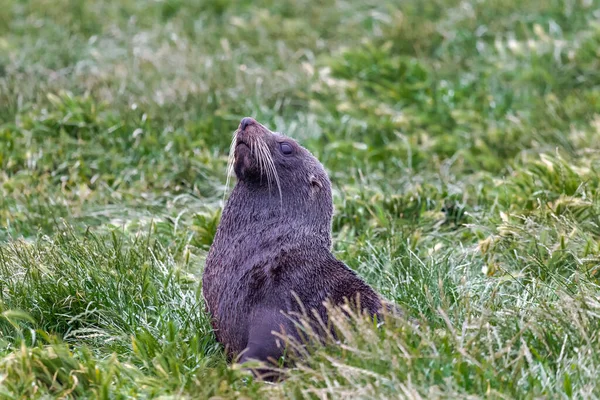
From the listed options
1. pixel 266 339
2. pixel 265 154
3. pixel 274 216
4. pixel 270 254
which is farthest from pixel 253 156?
pixel 266 339

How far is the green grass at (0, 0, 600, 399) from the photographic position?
340cm

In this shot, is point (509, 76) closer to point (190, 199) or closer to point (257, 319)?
point (190, 199)

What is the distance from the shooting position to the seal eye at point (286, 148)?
14.2ft

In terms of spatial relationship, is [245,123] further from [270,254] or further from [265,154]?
[270,254]

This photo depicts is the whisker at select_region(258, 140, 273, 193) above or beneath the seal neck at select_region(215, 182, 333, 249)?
above

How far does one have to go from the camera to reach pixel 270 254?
404 cm

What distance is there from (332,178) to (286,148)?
7.77ft

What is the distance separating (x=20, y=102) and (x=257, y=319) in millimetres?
4253

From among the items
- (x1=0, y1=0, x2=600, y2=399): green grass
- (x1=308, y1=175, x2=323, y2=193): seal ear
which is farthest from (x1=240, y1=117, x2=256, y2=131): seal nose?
(x1=0, y1=0, x2=600, y2=399): green grass

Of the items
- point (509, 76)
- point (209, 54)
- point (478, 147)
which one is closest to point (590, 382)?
point (478, 147)

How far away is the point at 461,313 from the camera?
12.7ft

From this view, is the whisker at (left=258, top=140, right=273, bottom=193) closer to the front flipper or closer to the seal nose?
the seal nose

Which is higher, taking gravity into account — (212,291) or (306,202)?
(306,202)

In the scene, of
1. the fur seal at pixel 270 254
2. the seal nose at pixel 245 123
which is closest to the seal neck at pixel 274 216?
the fur seal at pixel 270 254
